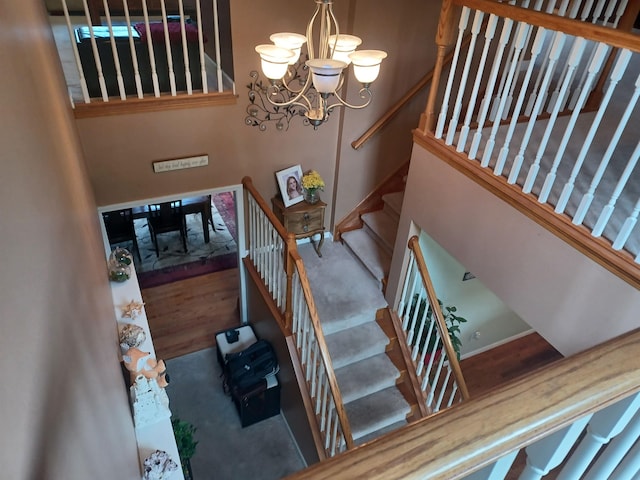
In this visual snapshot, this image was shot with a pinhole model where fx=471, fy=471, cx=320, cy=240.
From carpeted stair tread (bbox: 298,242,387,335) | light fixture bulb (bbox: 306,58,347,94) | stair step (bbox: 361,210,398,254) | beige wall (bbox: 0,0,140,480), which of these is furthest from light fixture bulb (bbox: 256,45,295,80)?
stair step (bbox: 361,210,398,254)

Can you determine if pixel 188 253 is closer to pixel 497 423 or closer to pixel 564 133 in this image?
pixel 564 133

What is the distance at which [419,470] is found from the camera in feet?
1.87

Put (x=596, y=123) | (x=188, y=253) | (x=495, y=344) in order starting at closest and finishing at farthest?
1. (x=596, y=123)
2. (x=495, y=344)
3. (x=188, y=253)

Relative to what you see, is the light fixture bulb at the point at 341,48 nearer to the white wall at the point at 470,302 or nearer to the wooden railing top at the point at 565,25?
the wooden railing top at the point at 565,25

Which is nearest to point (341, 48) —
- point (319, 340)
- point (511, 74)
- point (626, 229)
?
point (511, 74)

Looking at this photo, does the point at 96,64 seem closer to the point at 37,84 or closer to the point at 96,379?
the point at 37,84

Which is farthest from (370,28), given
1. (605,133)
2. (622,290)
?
(622,290)

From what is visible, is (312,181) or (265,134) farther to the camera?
(312,181)

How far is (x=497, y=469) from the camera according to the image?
0.69 meters

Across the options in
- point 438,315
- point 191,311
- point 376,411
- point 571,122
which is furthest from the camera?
point 191,311

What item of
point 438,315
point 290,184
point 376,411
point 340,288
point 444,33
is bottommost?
point 376,411

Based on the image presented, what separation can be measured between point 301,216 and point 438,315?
1546 millimetres

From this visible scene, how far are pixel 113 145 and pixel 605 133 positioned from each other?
3.59 m

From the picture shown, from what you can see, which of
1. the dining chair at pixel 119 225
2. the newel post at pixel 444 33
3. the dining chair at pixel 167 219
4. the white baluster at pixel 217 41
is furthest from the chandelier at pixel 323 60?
the dining chair at pixel 119 225
